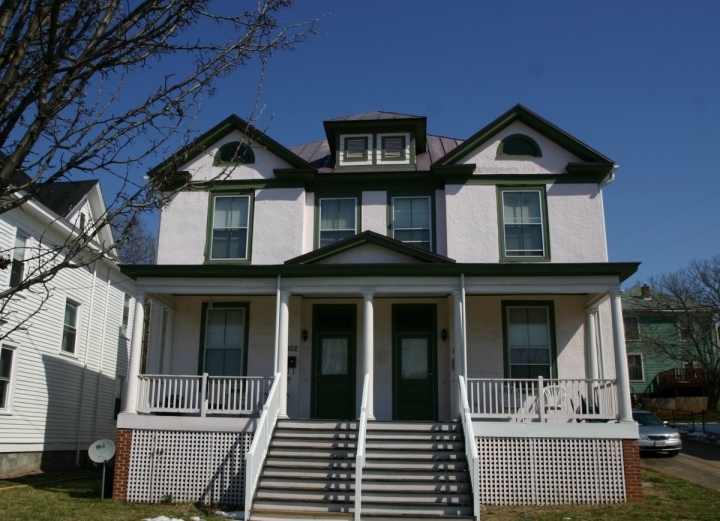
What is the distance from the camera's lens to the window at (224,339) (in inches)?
623

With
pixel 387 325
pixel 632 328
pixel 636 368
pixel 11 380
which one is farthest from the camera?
pixel 632 328

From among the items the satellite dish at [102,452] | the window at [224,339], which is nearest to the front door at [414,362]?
the window at [224,339]

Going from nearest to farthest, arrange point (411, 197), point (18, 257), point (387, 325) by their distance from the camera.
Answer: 1. point (387, 325)
2. point (411, 197)
3. point (18, 257)

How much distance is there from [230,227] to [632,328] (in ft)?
99.3

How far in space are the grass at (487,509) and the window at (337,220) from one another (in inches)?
262

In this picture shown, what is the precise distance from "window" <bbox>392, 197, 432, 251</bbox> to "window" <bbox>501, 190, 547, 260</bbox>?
171 cm

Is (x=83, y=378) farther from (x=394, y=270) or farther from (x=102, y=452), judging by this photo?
(x=394, y=270)

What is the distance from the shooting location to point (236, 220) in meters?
16.5

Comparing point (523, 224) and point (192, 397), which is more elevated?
point (523, 224)

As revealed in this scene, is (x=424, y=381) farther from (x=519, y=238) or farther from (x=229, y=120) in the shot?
(x=229, y=120)

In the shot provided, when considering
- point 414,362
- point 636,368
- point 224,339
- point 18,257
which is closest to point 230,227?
point 224,339

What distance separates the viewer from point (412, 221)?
1644cm

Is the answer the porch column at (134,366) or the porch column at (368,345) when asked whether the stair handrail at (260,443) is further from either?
the porch column at (134,366)

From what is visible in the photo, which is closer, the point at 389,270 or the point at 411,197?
the point at 389,270
